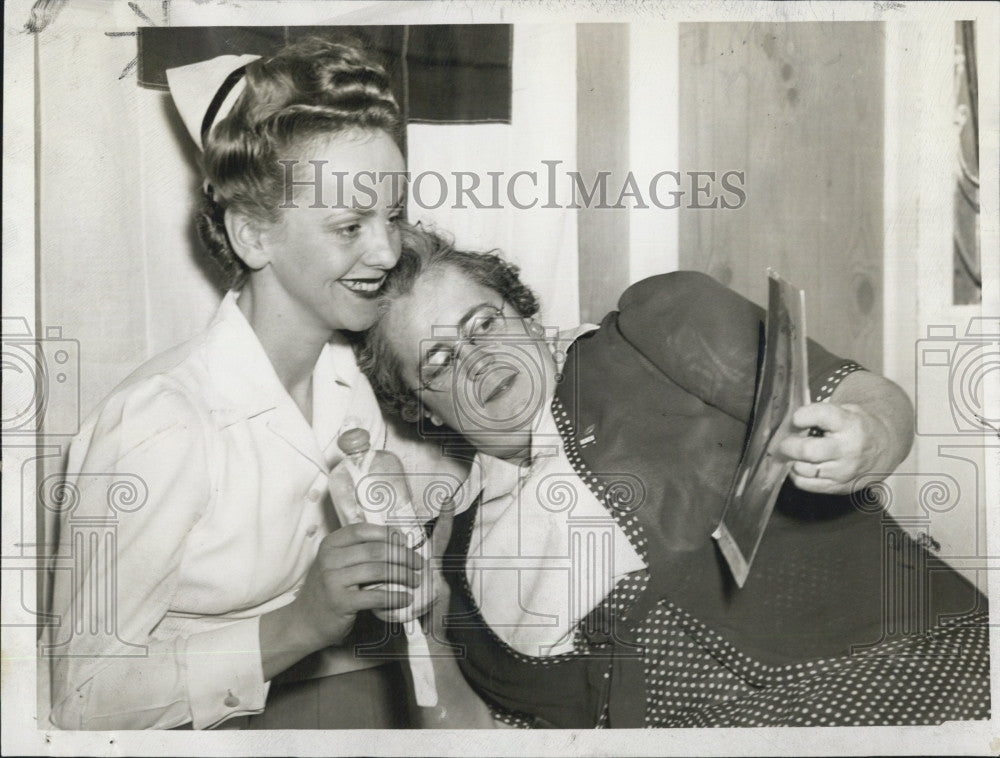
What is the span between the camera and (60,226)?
1259 mm

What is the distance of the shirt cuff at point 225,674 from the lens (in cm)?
121

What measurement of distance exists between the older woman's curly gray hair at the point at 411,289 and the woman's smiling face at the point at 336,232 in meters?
0.02

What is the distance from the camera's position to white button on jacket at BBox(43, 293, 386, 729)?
Answer: 1201mm

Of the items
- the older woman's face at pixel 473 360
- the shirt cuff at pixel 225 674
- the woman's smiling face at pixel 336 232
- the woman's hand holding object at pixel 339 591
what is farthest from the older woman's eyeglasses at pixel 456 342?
the shirt cuff at pixel 225 674

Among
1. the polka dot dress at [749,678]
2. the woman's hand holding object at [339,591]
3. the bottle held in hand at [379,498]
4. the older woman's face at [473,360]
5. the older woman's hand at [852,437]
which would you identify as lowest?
the polka dot dress at [749,678]

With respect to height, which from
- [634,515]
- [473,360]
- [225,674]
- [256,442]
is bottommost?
[225,674]

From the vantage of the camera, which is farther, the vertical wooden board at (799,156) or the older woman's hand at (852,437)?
the vertical wooden board at (799,156)

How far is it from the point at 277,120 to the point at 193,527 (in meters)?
Result: 0.57

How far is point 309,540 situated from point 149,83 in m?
0.69

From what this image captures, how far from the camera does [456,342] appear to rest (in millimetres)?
1203

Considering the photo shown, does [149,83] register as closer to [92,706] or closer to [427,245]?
[427,245]

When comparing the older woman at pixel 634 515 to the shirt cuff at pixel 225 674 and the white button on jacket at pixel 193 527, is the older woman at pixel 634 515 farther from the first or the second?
the shirt cuff at pixel 225 674

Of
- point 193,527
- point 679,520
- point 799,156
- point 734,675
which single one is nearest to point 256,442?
point 193,527

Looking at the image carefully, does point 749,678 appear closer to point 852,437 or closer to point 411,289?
point 852,437
